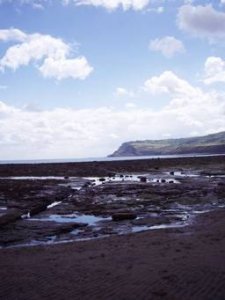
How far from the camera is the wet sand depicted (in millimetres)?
11625

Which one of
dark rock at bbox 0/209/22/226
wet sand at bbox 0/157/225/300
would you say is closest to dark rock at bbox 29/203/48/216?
dark rock at bbox 0/209/22/226

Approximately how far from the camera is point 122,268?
553 inches

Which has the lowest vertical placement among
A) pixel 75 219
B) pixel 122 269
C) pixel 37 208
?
pixel 75 219

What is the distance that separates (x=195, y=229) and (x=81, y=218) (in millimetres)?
9347

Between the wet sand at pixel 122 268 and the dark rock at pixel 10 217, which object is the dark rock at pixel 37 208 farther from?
the wet sand at pixel 122 268

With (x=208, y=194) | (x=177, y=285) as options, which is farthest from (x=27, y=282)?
(x=208, y=194)

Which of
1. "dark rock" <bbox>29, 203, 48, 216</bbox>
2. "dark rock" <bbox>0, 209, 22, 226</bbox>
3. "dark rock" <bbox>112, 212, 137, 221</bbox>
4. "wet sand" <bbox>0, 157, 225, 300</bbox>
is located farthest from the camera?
"dark rock" <bbox>29, 203, 48, 216</bbox>

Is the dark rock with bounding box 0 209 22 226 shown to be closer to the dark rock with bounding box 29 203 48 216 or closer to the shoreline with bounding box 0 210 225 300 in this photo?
the dark rock with bounding box 29 203 48 216

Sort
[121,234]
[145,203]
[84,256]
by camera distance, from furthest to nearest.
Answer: [145,203] < [121,234] < [84,256]

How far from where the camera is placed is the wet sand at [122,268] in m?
11.6

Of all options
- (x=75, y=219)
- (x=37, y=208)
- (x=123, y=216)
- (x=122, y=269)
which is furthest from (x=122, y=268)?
(x=37, y=208)

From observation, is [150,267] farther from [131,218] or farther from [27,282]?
[131,218]

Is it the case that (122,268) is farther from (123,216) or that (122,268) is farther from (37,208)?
(37,208)

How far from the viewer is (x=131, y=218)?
26969 millimetres
